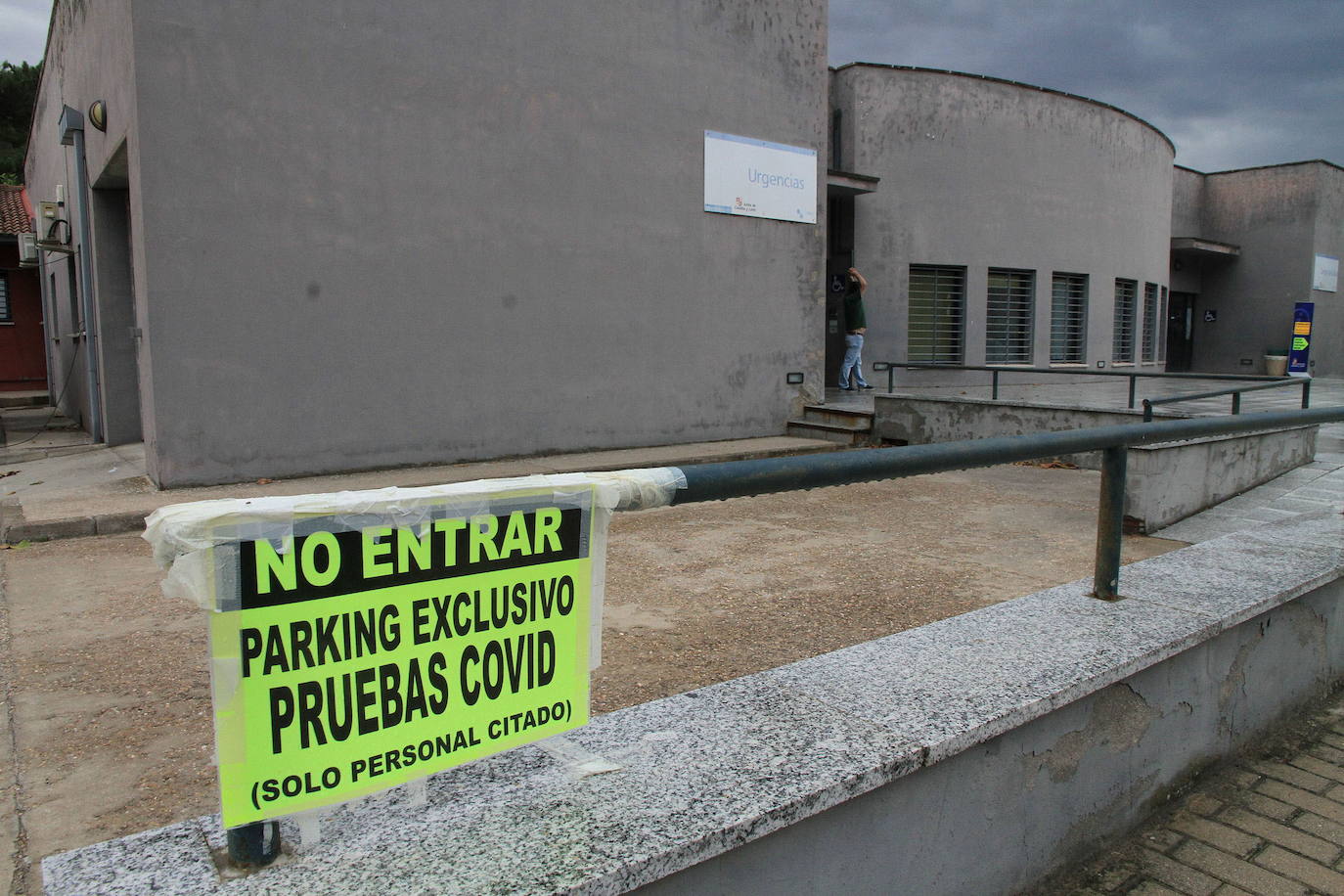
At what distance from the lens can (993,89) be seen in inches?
683

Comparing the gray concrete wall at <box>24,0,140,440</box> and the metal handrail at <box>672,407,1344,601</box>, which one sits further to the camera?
the gray concrete wall at <box>24,0,140,440</box>

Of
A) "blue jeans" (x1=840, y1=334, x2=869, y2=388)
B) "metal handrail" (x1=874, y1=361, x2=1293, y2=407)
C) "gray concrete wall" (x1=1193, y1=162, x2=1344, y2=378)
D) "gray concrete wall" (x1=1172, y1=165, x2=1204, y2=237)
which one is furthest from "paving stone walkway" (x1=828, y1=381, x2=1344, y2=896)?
"gray concrete wall" (x1=1193, y1=162, x2=1344, y2=378)

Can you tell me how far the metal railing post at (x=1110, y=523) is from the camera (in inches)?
124

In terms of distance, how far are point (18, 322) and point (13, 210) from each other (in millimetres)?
2906

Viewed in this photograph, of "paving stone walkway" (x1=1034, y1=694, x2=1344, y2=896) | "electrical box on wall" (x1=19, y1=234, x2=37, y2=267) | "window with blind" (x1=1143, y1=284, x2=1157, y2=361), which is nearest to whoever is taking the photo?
"paving stone walkway" (x1=1034, y1=694, x2=1344, y2=896)

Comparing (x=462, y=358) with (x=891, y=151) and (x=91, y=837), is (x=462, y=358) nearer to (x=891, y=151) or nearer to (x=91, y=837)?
(x=91, y=837)

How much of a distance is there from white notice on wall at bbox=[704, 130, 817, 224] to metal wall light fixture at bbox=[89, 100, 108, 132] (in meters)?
6.46

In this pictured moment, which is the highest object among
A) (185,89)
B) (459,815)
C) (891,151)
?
(891,151)

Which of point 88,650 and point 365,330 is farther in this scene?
point 365,330

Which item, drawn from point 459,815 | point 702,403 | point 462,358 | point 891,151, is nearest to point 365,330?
point 462,358

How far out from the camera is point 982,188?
1742 centimetres

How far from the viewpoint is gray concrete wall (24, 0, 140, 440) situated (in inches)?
331

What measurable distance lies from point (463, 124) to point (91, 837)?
7.86 m

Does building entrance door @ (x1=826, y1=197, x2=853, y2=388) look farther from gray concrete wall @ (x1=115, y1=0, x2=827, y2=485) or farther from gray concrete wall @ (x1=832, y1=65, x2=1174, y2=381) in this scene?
gray concrete wall @ (x1=115, y1=0, x2=827, y2=485)
